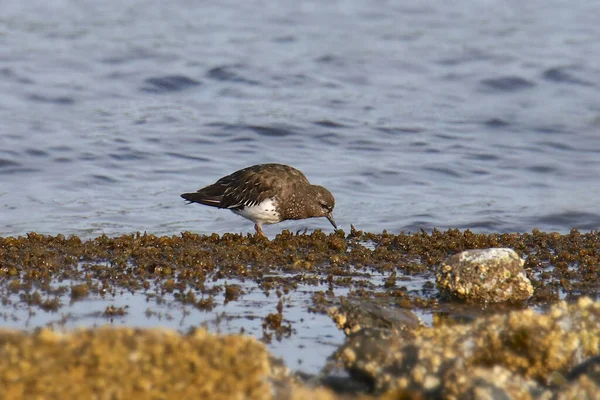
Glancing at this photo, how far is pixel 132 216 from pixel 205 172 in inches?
102

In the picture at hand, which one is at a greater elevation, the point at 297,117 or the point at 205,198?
the point at 297,117

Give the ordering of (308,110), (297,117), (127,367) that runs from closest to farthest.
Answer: (127,367)
(297,117)
(308,110)

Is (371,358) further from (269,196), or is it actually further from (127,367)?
(269,196)

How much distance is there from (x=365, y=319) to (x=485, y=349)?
1.04 meters

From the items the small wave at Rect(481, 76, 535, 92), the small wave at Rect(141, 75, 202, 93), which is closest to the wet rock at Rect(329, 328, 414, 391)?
the small wave at Rect(141, 75, 202, 93)

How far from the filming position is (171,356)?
498cm

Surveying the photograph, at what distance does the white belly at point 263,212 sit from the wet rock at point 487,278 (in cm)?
302

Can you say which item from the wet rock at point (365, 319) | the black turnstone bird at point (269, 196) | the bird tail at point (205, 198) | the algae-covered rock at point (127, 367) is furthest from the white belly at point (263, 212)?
the algae-covered rock at point (127, 367)

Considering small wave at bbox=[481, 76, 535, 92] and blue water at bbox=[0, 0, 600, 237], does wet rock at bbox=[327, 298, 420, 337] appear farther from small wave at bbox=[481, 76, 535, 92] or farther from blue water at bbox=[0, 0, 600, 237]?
small wave at bbox=[481, 76, 535, 92]

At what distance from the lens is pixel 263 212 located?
1066cm

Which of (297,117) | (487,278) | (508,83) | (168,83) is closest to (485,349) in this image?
(487,278)

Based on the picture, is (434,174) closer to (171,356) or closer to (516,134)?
(516,134)

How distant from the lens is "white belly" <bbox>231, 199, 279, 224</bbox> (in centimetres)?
1062

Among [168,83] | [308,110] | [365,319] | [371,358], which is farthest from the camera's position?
[168,83]
